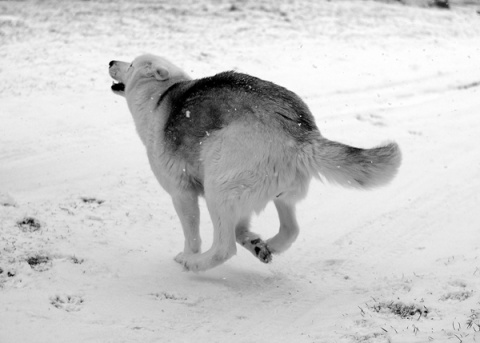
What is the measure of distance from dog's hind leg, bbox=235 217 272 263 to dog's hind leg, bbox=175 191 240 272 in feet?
0.97

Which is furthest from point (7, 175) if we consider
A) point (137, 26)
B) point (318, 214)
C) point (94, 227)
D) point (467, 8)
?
point (467, 8)

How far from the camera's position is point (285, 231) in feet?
19.1

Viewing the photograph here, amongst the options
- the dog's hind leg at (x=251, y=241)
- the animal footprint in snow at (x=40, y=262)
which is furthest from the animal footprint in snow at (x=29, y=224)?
the dog's hind leg at (x=251, y=241)

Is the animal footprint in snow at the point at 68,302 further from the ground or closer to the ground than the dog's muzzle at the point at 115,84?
closer to the ground

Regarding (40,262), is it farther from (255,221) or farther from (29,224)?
(255,221)

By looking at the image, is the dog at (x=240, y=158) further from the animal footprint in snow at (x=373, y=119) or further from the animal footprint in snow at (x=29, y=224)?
the animal footprint in snow at (x=373, y=119)

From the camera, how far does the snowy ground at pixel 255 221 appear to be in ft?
15.7

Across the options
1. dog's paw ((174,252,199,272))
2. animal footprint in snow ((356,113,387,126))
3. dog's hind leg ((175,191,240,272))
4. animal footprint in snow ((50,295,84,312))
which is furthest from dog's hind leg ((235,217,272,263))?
animal footprint in snow ((356,113,387,126))

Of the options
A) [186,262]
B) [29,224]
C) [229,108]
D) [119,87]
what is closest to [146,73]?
[119,87]

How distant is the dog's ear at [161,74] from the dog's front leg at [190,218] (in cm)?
126

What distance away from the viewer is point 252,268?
595 centimetres

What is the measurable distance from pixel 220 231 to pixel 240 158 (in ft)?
2.08

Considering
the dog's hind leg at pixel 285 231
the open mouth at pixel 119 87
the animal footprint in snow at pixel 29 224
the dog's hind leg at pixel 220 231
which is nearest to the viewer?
the dog's hind leg at pixel 220 231

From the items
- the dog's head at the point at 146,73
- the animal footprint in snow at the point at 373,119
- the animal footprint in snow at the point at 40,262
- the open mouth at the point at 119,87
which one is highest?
the dog's head at the point at 146,73
